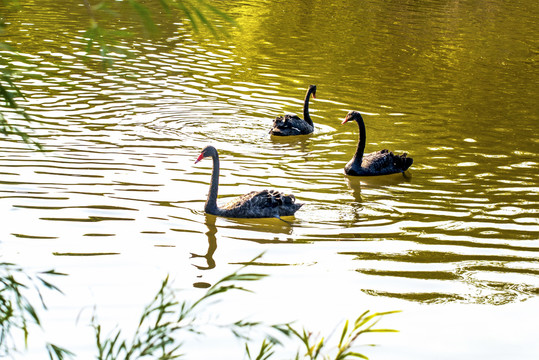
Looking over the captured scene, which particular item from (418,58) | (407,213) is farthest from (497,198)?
(418,58)

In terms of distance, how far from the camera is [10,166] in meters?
10.7

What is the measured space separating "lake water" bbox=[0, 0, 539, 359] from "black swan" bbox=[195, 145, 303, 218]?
7.0 inches

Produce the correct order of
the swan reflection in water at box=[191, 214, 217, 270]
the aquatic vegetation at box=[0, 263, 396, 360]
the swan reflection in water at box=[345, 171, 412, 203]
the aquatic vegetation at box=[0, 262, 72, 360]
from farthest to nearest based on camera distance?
the swan reflection in water at box=[345, 171, 412, 203], the swan reflection in water at box=[191, 214, 217, 270], the aquatic vegetation at box=[0, 262, 72, 360], the aquatic vegetation at box=[0, 263, 396, 360]

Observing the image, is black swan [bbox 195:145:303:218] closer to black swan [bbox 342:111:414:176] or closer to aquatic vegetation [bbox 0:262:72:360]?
black swan [bbox 342:111:414:176]

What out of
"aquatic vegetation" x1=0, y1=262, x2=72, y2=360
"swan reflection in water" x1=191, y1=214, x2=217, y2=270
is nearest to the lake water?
"swan reflection in water" x1=191, y1=214, x2=217, y2=270

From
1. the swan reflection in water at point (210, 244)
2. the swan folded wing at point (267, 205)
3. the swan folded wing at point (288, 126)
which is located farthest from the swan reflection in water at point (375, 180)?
the swan reflection in water at point (210, 244)

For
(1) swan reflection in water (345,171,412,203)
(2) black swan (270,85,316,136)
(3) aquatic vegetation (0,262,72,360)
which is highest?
(3) aquatic vegetation (0,262,72,360)

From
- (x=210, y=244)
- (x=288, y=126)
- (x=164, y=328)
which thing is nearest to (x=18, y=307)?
(x=164, y=328)

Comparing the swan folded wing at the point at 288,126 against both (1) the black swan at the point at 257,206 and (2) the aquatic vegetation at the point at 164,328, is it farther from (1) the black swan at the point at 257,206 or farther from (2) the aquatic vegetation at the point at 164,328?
(2) the aquatic vegetation at the point at 164,328

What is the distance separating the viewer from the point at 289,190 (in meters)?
10.7

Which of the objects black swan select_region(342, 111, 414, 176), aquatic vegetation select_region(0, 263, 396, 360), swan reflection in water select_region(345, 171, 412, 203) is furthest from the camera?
black swan select_region(342, 111, 414, 176)

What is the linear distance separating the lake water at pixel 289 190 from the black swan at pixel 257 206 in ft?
0.58

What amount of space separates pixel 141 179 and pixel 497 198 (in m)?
5.19

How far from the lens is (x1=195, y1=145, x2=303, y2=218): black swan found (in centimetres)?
922
